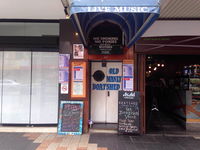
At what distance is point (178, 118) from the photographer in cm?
837

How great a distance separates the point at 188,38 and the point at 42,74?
485 centimetres

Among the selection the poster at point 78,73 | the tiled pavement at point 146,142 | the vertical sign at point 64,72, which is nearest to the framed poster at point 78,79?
the poster at point 78,73

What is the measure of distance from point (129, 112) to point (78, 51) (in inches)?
97.3

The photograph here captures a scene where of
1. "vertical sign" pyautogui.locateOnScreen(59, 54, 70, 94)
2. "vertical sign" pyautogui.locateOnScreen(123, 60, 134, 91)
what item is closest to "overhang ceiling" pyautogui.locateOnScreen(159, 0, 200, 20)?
"vertical sign" pyautogui.locateOnScreen(123, 60, 134, 91)

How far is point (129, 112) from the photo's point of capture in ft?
21.5

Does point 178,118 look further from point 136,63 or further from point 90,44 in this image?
point 90,44

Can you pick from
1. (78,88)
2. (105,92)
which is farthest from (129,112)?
(78,88)

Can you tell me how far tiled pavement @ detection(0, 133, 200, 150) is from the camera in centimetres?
557

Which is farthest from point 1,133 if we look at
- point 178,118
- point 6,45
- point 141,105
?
point 178,118

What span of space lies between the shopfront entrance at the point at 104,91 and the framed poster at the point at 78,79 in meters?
0.64

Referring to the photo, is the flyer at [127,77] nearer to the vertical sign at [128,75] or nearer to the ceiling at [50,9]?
the vertical sign at [128,75]

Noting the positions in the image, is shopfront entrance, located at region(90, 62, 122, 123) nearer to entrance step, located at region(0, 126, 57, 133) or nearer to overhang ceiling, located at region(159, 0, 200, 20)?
entrance step, located at region(0, 126, 57, 133)

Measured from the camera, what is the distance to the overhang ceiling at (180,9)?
18.7 feet

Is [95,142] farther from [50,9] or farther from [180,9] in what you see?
[180,9]
